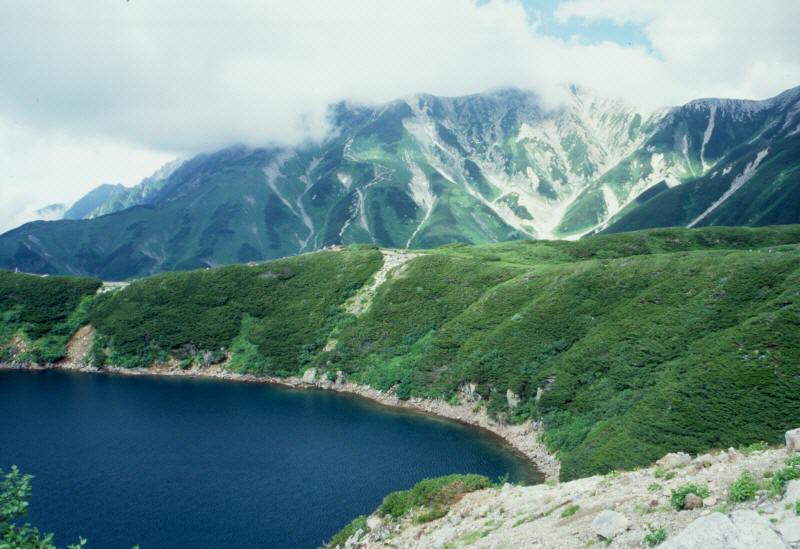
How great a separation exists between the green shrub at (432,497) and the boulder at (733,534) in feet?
87.2

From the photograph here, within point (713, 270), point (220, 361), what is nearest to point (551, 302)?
point (713, 270)

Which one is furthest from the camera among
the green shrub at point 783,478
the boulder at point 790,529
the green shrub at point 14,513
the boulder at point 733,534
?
the green shrub at point 783,478

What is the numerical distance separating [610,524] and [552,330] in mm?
68557

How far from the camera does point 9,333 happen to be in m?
135

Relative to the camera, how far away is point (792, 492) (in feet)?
58.6

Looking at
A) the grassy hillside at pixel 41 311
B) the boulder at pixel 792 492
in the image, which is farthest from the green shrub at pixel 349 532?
the grassy hillside at pixel 41 311

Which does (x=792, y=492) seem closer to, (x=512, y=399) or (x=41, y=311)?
(x=512, y=399)

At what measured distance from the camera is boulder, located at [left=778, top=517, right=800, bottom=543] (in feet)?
47.6

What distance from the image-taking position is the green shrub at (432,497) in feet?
133

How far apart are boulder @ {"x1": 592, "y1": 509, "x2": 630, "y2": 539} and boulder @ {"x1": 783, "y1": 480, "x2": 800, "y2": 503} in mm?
6159

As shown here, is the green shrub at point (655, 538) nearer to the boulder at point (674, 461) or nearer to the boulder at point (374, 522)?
the boulder at point (674, 461)

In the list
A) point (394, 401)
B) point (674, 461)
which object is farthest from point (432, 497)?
point (394, 401)

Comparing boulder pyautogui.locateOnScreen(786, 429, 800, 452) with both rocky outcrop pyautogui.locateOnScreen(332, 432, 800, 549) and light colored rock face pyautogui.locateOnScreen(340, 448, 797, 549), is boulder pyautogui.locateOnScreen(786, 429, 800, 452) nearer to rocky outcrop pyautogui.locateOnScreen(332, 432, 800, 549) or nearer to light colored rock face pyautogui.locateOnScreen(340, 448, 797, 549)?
rocky outcrop pyautogui.locateOnScreen(332, 432, 800, 549)

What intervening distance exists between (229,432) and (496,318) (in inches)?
2029
